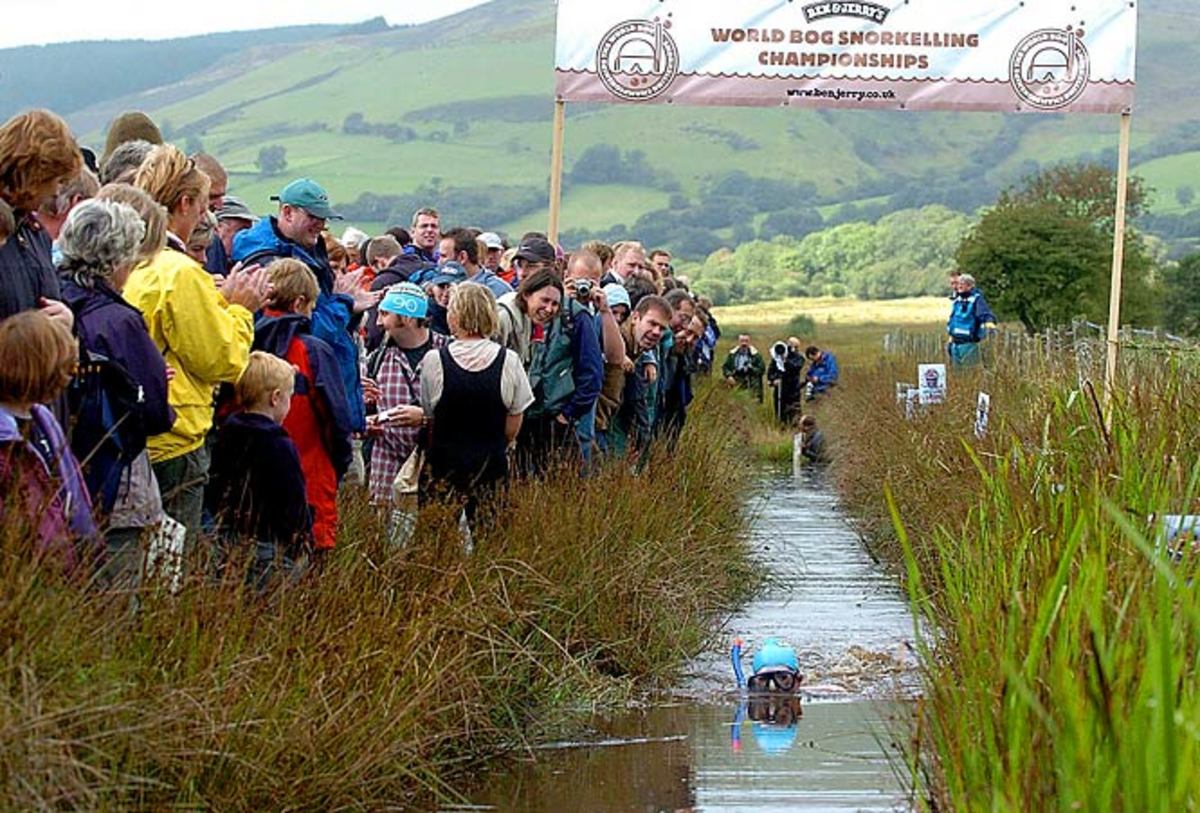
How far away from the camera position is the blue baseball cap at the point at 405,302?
1016 centimetres

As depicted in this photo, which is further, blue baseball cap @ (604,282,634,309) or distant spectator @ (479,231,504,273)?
distant spectator @ (479,231,504,273)

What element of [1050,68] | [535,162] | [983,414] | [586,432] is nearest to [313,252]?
[586,432]

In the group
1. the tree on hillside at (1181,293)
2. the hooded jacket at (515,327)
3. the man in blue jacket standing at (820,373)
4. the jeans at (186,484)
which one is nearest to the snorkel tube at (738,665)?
the hooded jacket at (515,327)

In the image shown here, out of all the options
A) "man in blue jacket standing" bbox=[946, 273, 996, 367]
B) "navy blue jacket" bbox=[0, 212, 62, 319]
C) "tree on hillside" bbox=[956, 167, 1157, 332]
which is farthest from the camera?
"tree on hillside" bbox=[956, 167, 1157, 332]

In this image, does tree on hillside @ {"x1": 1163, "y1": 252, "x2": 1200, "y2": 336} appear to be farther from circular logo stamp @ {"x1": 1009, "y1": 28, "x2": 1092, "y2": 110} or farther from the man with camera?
the man with camera

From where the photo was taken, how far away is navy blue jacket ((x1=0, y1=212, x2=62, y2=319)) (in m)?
6.56

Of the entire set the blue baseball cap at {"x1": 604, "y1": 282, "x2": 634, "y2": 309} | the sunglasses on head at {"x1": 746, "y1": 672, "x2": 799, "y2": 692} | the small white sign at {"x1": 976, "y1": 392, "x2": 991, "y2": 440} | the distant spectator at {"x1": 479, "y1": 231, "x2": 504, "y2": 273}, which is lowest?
the sunglasses on head at {"x1": 746, "y1": 672, "x2": 799, "y2": 692}

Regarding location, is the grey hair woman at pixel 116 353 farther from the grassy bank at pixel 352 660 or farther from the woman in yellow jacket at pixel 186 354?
the grassy bank at pixel 352 660

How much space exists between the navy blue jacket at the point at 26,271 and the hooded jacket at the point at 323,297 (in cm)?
214

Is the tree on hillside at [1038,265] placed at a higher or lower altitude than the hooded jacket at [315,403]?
lower

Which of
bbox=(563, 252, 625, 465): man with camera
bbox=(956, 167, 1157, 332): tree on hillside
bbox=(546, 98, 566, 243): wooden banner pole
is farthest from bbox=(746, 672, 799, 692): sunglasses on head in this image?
bbox=(956, 167, 1157, 332): tree on hillside

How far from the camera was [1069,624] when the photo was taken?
5.26 metres

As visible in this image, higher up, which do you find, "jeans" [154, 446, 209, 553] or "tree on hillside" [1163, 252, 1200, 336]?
"jeans" [154, 446, 209, 553]

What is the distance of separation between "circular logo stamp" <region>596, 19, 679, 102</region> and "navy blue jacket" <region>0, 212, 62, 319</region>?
6996 millimetres
